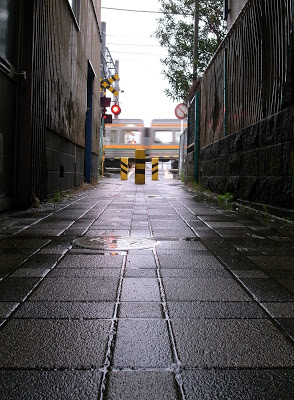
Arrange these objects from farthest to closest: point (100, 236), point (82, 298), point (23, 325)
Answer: point (100, 236), point (82, 298), point (23, 325)

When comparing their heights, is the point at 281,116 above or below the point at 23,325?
above

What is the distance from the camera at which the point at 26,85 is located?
6277mm

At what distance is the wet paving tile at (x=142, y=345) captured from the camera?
1.63 metres

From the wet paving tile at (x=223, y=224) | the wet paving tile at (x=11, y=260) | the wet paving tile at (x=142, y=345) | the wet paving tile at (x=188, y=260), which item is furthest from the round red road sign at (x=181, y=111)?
the wet paving tile at (x=142, y=345)

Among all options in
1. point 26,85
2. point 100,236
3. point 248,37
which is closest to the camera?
point 100,236

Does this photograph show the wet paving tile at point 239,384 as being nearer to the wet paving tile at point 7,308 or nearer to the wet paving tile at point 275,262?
the wet paving tile at point 7,308

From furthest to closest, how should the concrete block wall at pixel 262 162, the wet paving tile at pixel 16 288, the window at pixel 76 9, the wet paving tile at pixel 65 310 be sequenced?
1. the window at pixel 76 9
2. the concrete block wall at pixel 262 162
3. the wet paving tile at pixel 16 288
4. the wet paving tile at pixel 65 310

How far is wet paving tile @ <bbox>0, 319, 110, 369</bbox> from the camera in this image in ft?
5.33

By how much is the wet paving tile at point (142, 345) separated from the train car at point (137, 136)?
31.6m

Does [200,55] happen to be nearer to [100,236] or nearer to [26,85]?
[26,85]

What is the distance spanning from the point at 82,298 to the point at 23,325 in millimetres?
471

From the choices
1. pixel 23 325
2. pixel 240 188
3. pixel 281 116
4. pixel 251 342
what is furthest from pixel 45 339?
pixel 240 188

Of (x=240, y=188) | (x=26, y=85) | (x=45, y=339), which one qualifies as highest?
(x=26, y=85)

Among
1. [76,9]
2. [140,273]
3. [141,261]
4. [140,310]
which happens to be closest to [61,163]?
[76,9]
